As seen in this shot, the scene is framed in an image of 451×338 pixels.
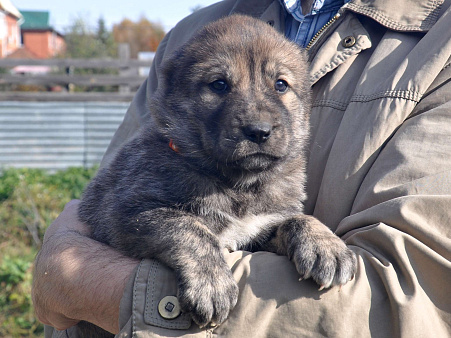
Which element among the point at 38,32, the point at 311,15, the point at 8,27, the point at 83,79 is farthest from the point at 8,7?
the point at 311,15

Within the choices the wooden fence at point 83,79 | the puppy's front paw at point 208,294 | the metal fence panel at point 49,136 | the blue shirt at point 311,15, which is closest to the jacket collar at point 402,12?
the blue shirt at point 311,15

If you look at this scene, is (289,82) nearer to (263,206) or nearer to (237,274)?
(263,206)

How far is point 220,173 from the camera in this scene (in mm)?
2572

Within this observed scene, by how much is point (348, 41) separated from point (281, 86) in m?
0.42

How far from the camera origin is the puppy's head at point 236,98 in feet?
7.88

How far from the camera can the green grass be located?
5.62 meters

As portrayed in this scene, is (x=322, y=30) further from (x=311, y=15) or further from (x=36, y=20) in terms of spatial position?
(x=36, y=20)

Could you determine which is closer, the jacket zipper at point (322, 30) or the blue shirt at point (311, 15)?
the jacket zipper at point (322, 30)

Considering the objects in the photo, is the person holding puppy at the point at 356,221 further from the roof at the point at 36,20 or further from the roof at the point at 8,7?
the roof at the point at 36,20

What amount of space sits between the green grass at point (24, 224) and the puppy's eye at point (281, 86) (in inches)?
163

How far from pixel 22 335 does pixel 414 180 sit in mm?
4814

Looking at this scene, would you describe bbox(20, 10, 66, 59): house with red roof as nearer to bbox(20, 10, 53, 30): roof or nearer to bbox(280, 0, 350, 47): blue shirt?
bbox(20, 10, 53, 30): roof

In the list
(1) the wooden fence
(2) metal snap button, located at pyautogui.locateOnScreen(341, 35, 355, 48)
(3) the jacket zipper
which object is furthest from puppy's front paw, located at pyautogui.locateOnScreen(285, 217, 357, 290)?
(1) the wooden fence

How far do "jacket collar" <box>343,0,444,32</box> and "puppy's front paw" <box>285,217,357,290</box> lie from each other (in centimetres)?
109
